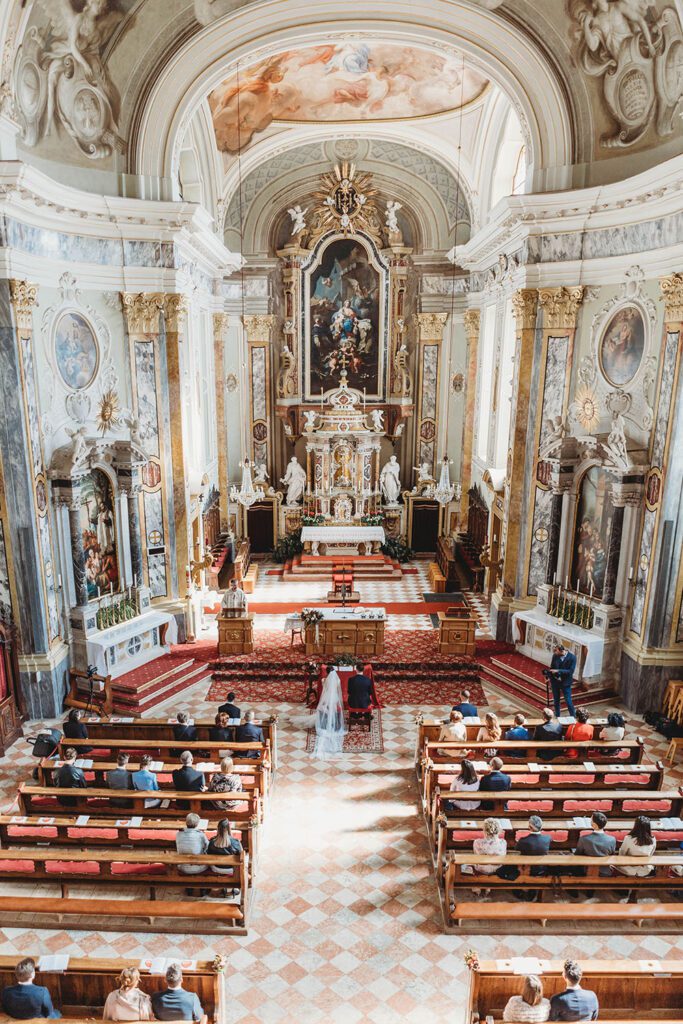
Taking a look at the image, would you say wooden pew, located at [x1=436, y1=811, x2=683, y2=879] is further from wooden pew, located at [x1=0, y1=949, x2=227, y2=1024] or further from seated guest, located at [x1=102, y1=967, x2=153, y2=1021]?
seated guest, located at [x1=102, y1=967, x2=153, y2=1021]

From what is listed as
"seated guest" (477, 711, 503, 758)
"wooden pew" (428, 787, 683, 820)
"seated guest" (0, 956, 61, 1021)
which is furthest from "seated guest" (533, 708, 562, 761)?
"seated guest" (0, 956, 61, 1021)

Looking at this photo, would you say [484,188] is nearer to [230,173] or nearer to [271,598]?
[230,173]

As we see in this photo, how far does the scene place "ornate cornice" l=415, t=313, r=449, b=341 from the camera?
77.2 ft

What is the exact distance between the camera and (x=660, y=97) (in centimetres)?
1241

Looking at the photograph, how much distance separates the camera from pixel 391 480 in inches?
936

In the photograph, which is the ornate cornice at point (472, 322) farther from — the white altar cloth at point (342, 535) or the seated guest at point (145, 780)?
the seated guest at point (145, 780)

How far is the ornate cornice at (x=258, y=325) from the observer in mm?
23672

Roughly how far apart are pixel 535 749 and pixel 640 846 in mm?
2506

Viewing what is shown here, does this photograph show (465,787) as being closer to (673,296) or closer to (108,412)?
(673,296)

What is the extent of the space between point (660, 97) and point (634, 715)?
10.7 m

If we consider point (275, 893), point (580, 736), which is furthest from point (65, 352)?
point (580, 736)

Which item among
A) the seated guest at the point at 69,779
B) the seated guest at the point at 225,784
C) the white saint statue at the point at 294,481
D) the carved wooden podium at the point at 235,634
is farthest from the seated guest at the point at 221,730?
the white saint statue at the point at 294,481

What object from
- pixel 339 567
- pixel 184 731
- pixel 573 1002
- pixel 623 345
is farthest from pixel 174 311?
pixel 573 1002

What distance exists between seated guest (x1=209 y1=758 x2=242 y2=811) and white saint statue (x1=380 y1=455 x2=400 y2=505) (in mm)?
15379
